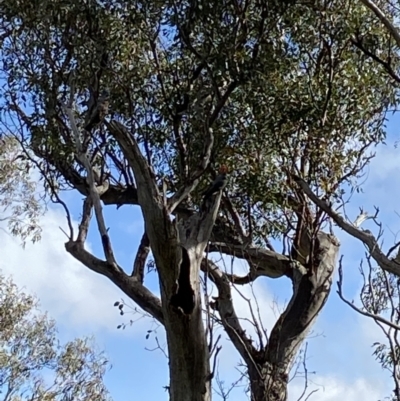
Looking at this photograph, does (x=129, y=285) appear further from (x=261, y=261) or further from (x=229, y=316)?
(x=261, y=261)

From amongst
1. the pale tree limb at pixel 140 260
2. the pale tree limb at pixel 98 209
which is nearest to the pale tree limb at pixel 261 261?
the pale tree limb at pixel 140 260

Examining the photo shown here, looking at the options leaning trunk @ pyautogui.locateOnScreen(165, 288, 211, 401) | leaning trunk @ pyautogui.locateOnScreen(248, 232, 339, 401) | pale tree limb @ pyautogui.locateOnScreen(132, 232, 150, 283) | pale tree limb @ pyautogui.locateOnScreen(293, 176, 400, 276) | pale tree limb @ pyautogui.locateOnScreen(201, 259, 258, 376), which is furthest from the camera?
pale tree limb @ pyautogui.locateOnScreen(201, 259, 258, 376)

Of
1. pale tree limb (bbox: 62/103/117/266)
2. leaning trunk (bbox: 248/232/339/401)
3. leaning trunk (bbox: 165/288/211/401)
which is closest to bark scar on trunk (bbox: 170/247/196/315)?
leaning trunk (bbox: 165/288/211/401)

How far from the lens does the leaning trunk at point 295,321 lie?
20.5 ft

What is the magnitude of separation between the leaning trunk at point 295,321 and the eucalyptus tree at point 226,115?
13 mm

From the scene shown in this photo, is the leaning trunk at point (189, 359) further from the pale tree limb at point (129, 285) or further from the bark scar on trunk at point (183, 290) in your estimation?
the pale tree limb at point (129, 285)

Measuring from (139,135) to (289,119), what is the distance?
53.1 inches

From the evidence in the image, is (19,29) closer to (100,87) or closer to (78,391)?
(100,87)

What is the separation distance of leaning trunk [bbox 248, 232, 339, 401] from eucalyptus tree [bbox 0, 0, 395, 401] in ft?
0.04

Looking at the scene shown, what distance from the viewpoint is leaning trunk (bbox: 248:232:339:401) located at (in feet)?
20.5

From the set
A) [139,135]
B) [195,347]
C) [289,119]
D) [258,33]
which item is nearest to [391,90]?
[289,119]

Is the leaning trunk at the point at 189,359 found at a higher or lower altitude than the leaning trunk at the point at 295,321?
lower

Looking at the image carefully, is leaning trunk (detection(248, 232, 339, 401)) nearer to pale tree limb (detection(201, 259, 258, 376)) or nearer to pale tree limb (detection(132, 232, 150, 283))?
pale tree limb (detection(201, 259, 258, 376))

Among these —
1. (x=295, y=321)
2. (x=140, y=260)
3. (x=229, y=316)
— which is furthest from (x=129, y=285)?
→ (x=295, y=321)
